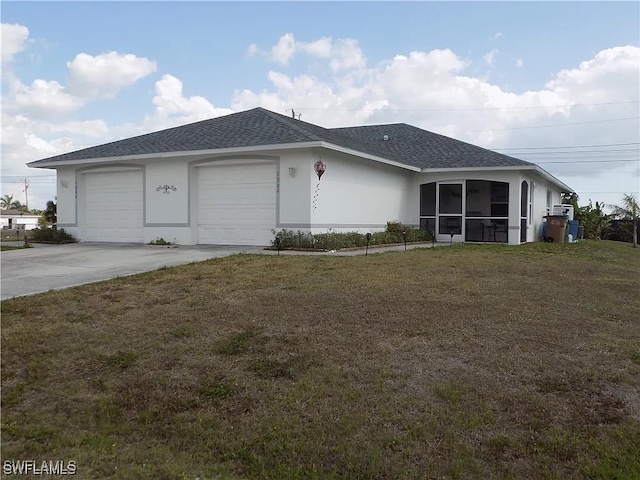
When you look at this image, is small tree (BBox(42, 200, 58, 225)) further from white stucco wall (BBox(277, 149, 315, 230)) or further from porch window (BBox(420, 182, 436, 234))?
porch window (BBox(420, 182, 436, 234))

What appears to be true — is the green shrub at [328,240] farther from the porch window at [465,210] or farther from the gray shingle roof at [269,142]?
the porch window at [465,210]

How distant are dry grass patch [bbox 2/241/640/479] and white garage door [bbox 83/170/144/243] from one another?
30.1 feet

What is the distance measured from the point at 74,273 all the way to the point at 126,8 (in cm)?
614

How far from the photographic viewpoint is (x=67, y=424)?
3.25 meters

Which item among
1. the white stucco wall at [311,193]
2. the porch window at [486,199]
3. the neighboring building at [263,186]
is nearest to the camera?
the white stucco wall at [311,193]

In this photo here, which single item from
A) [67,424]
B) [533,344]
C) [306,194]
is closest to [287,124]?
[306,194]

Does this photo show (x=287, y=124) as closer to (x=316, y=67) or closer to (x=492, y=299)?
(x=316, y=67)

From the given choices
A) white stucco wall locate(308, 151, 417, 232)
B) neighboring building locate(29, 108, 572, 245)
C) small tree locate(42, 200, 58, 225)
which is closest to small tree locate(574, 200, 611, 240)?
neighboring building locate(29, 108, 572, 245)

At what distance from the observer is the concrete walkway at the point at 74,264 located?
7375mm

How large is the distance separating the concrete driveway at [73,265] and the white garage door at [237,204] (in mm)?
958

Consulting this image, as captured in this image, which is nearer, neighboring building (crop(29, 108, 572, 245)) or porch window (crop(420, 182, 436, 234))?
neighboring building (crop(29, 108, 572, 245))

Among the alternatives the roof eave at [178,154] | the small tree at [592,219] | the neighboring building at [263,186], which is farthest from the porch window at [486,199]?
the small tree at [592,219]

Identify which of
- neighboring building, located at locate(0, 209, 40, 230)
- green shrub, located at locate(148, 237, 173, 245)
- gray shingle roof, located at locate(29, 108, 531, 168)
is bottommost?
green shrub, located at locate(148, 237, 173, 245)

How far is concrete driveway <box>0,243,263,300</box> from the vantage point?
24.2ft
